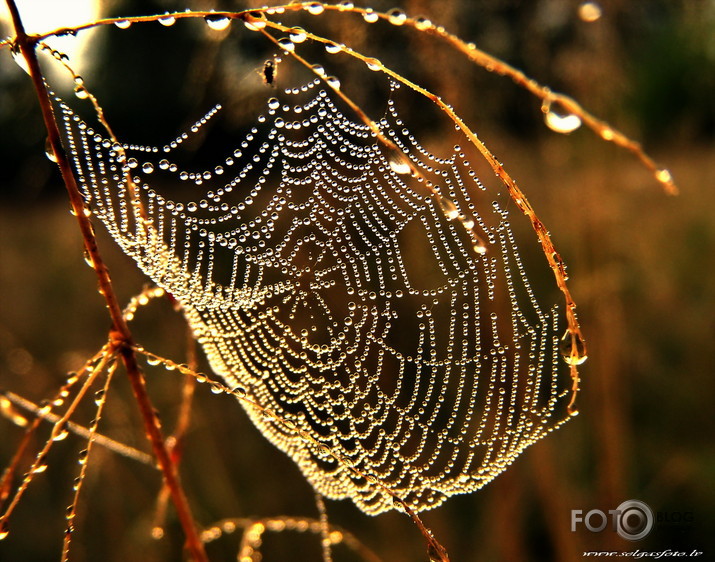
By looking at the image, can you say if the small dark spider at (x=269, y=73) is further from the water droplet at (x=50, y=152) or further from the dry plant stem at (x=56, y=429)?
the dry plant stem at (x=56, y=429)

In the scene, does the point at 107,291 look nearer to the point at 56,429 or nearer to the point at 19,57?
the point at 56,429

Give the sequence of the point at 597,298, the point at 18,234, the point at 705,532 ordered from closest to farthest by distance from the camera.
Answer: the point at 597,298 → the point at 705,532 → the point at 18,234

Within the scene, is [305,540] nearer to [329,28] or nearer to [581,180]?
[581,180]

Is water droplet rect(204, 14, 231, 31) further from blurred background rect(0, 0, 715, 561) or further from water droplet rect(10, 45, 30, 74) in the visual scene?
blurred background rect(0, 0, 715, 561)

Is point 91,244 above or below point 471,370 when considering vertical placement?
below

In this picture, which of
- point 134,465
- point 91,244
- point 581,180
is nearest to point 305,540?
Result: point 134,465

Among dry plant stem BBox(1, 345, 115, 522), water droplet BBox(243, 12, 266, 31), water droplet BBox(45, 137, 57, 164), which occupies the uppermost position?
water droplet BBox(243, 12, 266, 31)

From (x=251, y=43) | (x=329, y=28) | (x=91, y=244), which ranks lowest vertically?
(x=91, y=244)

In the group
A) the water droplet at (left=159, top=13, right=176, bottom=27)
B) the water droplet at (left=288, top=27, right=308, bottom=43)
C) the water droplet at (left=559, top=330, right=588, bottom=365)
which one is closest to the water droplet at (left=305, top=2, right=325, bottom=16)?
the water droplet at (left=288, top=27, right=308, bottom=43)
